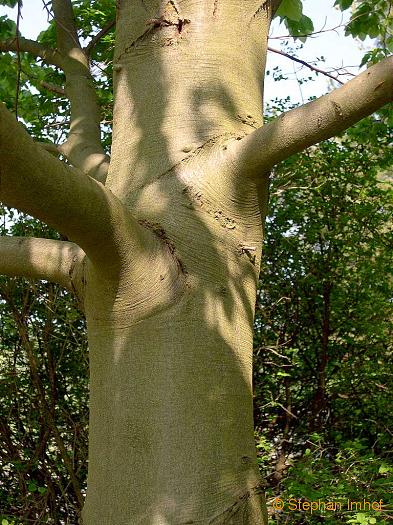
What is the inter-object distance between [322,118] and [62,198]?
27.8 inches

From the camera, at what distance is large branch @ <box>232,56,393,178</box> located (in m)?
1.68

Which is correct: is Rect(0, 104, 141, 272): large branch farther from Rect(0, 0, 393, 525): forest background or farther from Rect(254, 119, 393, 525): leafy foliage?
Rect(254, 119, 393, 525): leafy foliage

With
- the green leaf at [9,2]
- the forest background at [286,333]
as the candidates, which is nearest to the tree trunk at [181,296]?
the green leaf at [9,2]

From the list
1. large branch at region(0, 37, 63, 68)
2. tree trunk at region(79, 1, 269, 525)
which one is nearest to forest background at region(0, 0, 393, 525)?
large branch at region(0, 37, 63, 68)

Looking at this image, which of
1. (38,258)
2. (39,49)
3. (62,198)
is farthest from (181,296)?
(39,49)

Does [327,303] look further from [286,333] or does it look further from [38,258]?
[38,258]

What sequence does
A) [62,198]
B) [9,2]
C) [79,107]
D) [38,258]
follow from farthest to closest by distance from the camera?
[9,2], [79,107], [38,258], [62,198]

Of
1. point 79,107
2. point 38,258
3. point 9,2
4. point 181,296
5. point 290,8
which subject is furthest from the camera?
point 9,2

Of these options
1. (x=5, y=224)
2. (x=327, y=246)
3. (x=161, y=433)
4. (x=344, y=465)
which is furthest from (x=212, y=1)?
(x=327, y=246)

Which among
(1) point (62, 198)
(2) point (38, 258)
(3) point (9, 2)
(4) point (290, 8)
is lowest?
(1) point (62, 198)

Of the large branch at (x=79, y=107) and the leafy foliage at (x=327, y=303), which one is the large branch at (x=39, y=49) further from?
the leafy foliage at (x=327, y=303)

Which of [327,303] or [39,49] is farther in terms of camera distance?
[327,303]

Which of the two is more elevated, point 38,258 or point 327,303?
point 327,303

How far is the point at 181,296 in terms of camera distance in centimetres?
174
